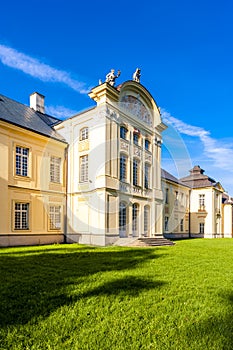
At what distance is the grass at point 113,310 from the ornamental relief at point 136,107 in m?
14.8

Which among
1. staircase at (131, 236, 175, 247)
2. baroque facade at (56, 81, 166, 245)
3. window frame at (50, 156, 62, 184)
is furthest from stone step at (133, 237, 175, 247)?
window frame at (50, 156, 62, 184)

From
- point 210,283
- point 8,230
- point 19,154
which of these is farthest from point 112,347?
point 19,154

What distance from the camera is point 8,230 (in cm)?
1600

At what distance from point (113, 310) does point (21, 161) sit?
558 inches

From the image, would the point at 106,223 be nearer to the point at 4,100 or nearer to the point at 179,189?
the point at 4,100

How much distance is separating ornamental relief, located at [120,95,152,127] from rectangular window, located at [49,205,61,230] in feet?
28.0

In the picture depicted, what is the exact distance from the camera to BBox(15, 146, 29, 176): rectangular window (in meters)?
17.0

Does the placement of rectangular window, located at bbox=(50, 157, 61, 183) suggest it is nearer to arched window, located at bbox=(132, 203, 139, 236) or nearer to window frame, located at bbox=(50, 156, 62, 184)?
window frame, located at bbox=(50, 156, 62, 184)

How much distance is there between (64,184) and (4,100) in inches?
276

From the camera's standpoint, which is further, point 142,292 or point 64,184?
point 64,184

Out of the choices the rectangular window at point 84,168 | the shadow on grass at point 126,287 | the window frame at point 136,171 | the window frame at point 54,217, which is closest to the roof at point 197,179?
the window frame at point 136,171

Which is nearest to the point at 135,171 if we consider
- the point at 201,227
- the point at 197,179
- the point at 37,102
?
the point at 37,102

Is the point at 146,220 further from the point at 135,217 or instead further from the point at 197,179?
the point at 197,179

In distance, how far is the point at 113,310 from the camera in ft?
15.1
